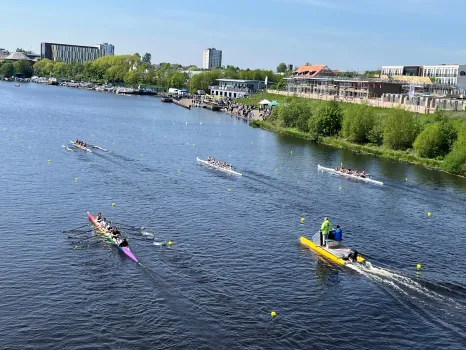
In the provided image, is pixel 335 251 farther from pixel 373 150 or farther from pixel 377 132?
pixel 377 132

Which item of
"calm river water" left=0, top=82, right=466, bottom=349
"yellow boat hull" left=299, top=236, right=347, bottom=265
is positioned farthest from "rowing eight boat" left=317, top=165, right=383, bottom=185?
"yellow boat hull" left=299, top=236, right=347, bottom=265

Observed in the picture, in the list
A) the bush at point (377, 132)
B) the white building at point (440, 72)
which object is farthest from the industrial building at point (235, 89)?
the bush at point (377, 132)

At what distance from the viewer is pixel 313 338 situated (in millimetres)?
24297

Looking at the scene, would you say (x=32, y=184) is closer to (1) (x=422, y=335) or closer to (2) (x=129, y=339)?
(2) (x=129, y=339)

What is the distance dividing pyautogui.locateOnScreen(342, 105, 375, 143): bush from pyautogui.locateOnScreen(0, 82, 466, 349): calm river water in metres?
21.8

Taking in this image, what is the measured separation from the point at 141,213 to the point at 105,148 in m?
31.1

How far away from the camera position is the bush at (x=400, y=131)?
78.7 meters

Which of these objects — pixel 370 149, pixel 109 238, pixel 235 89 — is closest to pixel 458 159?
pixel 370 149

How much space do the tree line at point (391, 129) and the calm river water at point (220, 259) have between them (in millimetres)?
9307

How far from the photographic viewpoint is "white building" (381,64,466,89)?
5128 inches

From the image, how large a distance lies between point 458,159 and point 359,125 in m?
22.7

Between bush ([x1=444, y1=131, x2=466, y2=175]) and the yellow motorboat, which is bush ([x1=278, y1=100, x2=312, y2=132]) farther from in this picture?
the yellow motorboat

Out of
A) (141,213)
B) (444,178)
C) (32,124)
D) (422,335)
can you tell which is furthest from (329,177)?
(32,124)

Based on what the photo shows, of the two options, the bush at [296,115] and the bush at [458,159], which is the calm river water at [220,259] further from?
the bush at [296,115]
